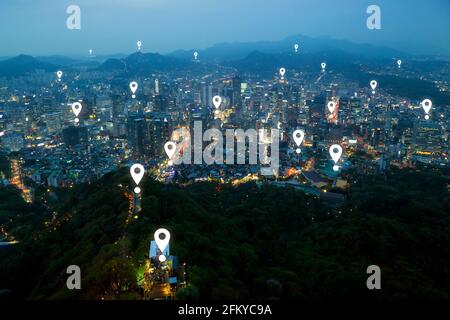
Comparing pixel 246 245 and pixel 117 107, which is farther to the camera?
pixel 117 107

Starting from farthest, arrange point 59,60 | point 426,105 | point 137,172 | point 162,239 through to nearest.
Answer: point 59,60 < point 426,105 < point 137,172 < point 162,239

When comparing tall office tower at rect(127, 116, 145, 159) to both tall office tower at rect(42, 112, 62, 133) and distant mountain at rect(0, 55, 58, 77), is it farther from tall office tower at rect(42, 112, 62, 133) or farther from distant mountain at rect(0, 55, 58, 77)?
distant mountain at rect(0, 55, 58, 77)

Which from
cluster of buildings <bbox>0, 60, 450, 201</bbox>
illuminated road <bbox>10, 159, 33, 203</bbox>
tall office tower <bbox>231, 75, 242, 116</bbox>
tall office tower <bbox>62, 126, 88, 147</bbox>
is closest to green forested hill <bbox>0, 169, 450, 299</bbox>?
illuminated road <bbox>10, 159, 33, 203</bbox>

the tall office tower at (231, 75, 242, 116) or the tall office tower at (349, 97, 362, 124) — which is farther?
the tall office tower at (231, 75, 242, 116)

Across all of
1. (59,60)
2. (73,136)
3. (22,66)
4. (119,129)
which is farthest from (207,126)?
(59,60)

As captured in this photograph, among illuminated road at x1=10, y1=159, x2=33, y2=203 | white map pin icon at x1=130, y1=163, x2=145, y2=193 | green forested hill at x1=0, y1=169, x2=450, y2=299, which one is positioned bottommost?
illuminated road at x1=10, y1=159, x2=33, y2=203

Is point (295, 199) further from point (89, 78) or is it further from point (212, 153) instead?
point (89, 78)

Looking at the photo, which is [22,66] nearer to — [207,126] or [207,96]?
[207,96]
